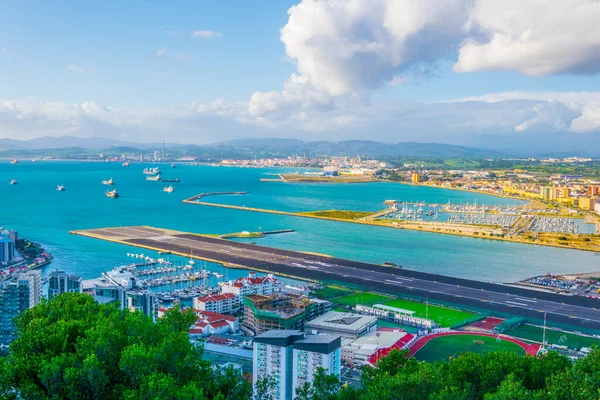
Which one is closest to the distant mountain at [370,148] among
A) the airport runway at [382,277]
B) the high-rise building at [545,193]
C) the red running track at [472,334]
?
the high-rise building at [545,193]

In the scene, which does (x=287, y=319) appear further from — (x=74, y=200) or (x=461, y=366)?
(x=74, y=200)

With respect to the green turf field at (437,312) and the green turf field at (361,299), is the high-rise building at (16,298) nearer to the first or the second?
the green turf field at (361,299)

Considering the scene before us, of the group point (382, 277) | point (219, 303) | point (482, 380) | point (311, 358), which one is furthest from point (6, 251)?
point (482, 380)

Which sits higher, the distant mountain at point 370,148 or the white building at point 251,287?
the distant mountain at point 370,148

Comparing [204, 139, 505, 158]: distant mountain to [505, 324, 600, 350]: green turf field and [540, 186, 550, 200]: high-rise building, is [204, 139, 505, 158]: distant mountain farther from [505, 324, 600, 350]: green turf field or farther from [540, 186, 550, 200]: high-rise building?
[505, 324, 600, 350]: green turf field

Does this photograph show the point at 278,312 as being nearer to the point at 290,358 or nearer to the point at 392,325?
the point at 392,325

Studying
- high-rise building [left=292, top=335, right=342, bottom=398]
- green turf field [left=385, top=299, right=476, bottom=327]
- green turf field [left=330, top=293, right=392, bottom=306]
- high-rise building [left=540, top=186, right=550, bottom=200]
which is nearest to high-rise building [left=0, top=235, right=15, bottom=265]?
green turf field [left=330, top=293, right=392, bottom=306]

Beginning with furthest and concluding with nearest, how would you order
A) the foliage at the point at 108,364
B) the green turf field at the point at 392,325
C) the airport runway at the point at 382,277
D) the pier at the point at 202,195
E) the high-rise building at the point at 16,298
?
the pier at the point at 202,195
the airport runway at the point at 382,277
the green turf field at the point at 392,325
the high-rise building at the point at 16,298
the foliage at the point at 108,364
